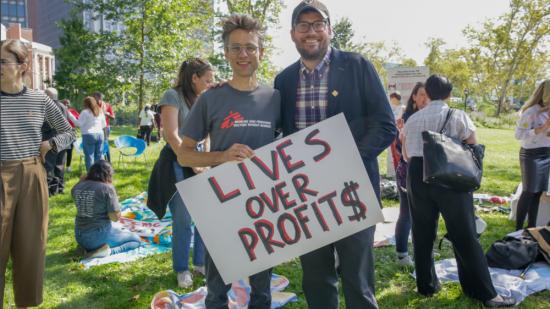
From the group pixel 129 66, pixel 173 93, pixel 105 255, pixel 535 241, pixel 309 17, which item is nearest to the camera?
pixel 309 17

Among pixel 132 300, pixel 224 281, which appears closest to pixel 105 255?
pixel 132 300

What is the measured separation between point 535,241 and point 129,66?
12.3 meters

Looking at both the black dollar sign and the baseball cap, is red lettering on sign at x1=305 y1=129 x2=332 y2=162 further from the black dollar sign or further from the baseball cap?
the baseball cap

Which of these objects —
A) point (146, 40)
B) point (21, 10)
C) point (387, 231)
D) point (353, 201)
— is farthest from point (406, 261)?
point (21, 10)

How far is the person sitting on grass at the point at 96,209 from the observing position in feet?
14.6

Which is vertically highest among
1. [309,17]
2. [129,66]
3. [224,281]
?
[129,66]

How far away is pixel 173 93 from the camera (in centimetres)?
343

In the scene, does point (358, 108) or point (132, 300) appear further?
point (132, 300)

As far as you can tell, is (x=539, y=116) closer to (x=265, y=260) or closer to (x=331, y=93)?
(x=331, y=93)

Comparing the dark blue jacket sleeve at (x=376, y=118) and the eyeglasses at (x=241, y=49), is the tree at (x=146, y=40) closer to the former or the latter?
the eyeglasses at (x=241, y=49)

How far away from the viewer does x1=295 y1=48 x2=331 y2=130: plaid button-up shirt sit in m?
2.32

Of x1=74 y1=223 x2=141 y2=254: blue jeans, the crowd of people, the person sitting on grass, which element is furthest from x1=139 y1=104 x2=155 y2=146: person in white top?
the crowd of people

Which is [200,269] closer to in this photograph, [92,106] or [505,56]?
[92,106]

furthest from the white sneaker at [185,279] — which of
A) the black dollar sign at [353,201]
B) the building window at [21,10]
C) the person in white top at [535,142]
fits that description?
the building window at [21,10]
